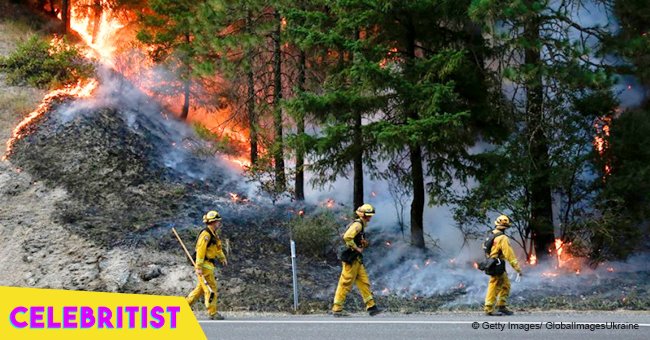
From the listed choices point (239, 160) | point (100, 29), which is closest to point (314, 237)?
point (239, 160)

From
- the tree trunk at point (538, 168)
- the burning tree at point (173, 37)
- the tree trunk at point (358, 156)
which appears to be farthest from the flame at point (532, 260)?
Answer: the burning tree at point (173, 37)

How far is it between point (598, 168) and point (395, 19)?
5592 millimetres

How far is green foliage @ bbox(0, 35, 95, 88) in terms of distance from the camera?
70.5 feet

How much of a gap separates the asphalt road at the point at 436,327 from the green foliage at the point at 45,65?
1357 cm

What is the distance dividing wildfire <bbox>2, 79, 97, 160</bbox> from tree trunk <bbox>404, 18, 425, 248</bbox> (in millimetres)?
10158

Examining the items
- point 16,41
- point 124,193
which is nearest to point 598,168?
point 124,193

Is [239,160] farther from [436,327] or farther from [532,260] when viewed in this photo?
[436,327]

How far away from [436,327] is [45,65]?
16.9 m

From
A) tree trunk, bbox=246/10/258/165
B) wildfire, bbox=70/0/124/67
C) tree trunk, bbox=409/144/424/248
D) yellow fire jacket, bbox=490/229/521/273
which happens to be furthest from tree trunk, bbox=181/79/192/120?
yellow fire jacket, bbox=490/229/521/273

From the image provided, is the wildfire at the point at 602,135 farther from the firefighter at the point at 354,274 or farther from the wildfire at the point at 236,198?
the wildfire at the point at 236,198

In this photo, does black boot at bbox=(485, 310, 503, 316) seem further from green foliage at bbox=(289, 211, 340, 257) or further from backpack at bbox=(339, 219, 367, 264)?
green foliage at bbox=(289, 211, 340, 257)

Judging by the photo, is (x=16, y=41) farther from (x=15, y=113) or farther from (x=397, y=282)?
(x=397, y=282)

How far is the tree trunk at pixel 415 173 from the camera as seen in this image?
15464mm

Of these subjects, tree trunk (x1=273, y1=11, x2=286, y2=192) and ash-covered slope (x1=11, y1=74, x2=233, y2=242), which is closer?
ash-covered slope (x1=11, y1=74, x2=233, y2=242)
